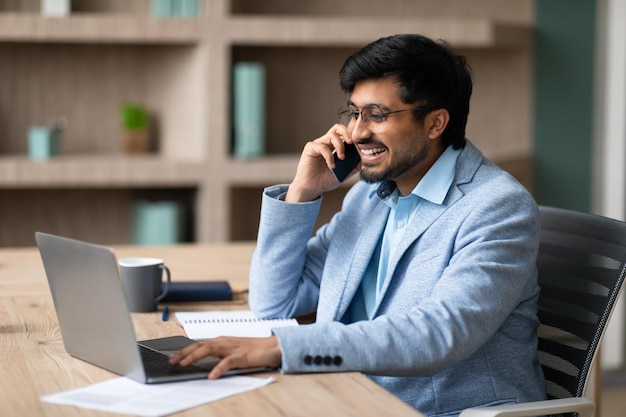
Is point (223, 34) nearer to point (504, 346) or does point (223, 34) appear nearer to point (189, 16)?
point (189, 16)

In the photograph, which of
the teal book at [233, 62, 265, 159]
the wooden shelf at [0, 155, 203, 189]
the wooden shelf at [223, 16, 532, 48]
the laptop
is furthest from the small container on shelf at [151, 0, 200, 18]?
the laptop

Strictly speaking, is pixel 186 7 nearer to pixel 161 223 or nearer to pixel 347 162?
pixel 161 223

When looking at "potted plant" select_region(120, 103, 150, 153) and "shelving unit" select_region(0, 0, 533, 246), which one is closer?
"shelving unit" select_region(0, 0, 533, 246)

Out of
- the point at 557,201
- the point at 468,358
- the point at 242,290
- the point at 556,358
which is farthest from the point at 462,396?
the point at 557,201

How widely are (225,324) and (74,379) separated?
41 cm

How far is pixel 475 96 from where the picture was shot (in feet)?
13.5

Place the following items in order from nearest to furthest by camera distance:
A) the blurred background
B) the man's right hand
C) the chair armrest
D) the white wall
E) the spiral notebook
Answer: the chair armrest, the spiral notebook, the man's right hand, the blurred background, the white wall

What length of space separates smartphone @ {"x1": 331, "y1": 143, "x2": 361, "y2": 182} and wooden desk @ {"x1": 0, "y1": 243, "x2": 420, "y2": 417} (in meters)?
0.35

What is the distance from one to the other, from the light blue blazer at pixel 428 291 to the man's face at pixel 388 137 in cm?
9

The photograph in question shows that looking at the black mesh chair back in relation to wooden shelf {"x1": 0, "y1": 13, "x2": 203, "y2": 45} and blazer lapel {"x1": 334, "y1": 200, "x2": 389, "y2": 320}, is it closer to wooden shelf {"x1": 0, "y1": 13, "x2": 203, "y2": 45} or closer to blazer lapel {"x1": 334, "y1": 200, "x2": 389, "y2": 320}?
blazer lapel {"x1": 334, "y1": 200, "x2": 389, "y2": 320}

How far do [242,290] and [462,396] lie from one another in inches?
25.3

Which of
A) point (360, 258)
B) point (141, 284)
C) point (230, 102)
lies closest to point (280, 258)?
point (360, 258)

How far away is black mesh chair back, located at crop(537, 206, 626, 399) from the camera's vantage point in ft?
5.64

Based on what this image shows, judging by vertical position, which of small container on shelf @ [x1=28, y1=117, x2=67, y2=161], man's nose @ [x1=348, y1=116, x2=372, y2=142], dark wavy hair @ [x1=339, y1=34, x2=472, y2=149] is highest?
dark wavy hair @ [x1=339, y1=34, x2=472, y2=149]
